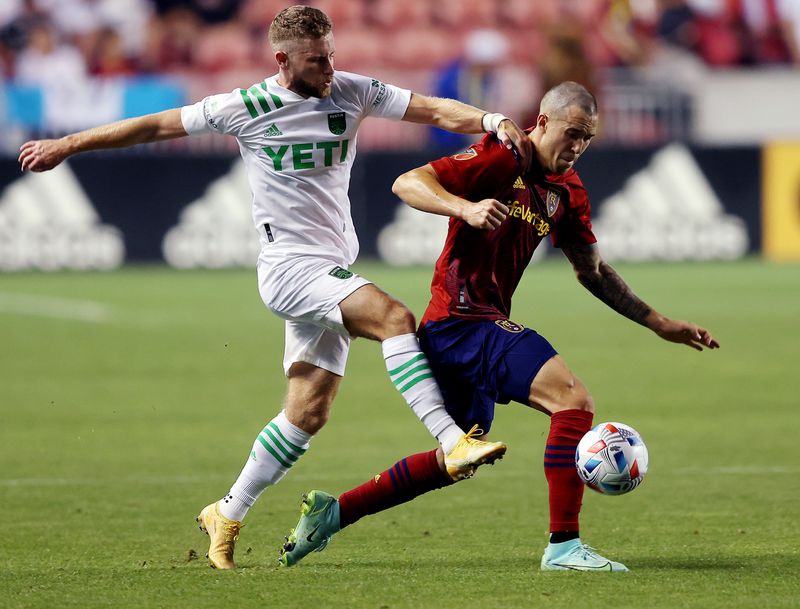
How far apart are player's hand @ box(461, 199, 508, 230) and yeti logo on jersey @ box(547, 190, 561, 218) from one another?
2.08ft

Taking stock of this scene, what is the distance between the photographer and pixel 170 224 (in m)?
22.3

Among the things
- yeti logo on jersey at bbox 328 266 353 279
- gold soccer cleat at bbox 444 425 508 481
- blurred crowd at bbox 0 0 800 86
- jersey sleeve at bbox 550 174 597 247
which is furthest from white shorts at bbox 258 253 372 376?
blurred crowd at bbox 0 0 800 86

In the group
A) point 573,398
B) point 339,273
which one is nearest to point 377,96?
point 339,273

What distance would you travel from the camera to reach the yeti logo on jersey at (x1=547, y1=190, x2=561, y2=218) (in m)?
5.88

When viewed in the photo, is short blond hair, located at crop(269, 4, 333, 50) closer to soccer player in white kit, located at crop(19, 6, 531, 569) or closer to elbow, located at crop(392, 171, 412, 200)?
soccer player in white kit, located at crop(19, 6, 531, 569)

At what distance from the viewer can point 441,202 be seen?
5.38m

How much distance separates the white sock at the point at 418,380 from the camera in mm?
5562

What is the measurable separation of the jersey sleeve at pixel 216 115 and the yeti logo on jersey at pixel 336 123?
32 cm

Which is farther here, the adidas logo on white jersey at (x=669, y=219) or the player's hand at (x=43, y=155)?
the adidas logo on white jersey at (x=669, y=219)

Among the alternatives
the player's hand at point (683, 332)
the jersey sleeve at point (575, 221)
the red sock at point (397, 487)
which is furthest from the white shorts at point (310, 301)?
the player's hand at point (683, 332)

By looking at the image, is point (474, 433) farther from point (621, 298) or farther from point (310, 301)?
point (621, 298)

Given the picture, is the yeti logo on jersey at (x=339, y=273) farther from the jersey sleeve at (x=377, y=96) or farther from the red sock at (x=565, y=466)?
the red sock at (x=565, y=466)

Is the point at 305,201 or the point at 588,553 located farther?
the point at 305,201

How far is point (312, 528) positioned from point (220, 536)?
0.38m
